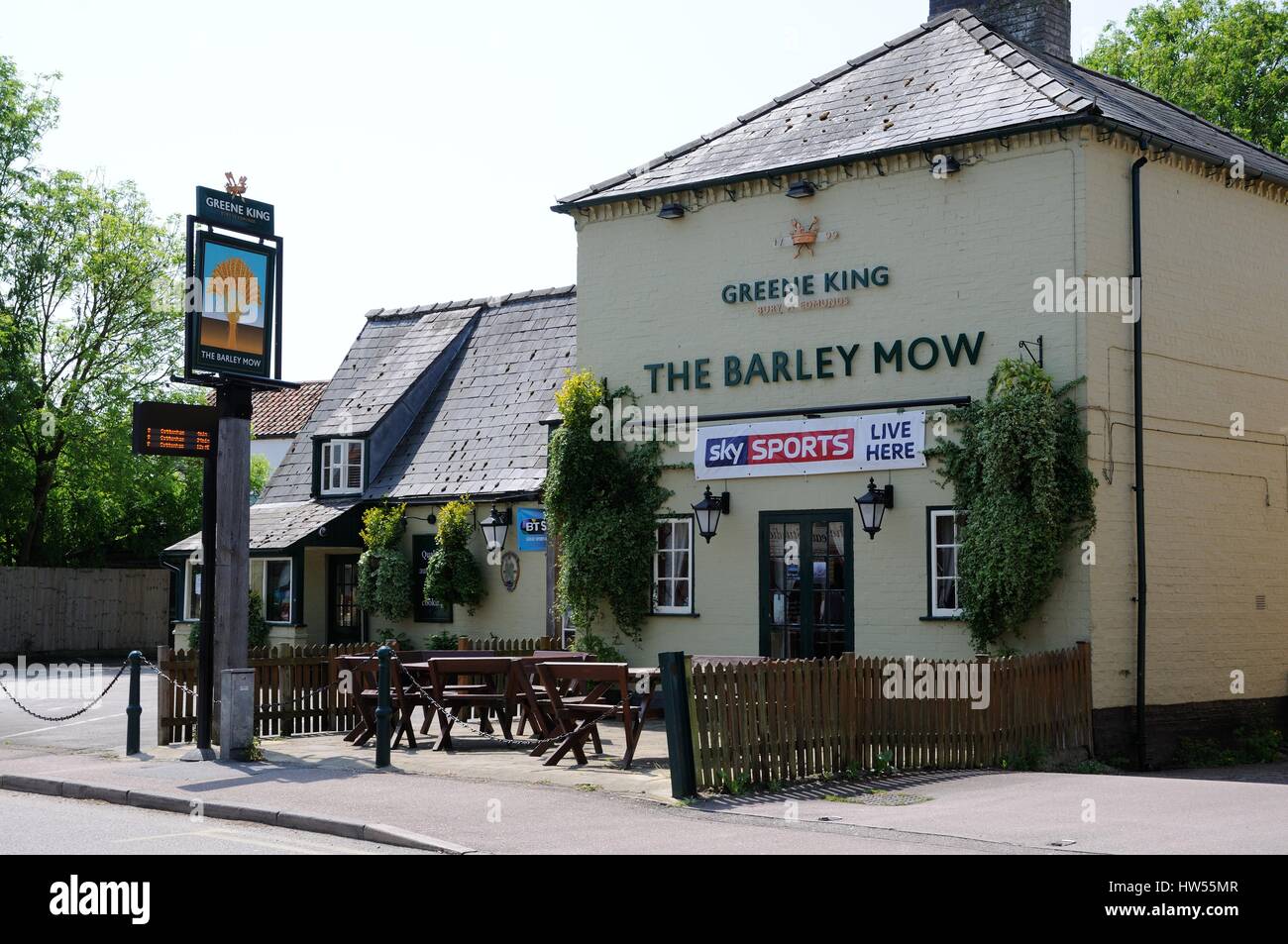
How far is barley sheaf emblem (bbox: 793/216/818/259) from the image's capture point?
19969 millimetres

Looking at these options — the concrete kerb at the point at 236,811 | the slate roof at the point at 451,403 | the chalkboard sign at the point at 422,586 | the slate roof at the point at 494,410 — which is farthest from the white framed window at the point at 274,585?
the concrete kerb at the point at 236,811

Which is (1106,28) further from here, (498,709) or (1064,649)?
(498,709)

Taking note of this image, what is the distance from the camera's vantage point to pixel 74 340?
39.7 meters

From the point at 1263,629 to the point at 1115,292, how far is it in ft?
18.3

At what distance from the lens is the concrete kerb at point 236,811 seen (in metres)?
10.5

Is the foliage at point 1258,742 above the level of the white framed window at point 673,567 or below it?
below

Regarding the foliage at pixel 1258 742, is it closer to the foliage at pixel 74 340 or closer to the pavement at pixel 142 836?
the pavement at pixel 142 836

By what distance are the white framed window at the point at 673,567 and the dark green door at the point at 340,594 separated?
10617mm

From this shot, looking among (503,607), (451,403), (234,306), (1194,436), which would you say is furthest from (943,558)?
(451,403)

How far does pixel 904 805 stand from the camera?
40.2 feet

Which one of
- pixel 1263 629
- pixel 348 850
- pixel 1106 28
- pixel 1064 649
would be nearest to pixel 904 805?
pixel 348 850

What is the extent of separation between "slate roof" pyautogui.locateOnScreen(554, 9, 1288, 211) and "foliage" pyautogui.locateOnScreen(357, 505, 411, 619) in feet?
27.3

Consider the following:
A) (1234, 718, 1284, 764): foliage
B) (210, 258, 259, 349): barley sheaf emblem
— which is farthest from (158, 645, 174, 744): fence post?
(1234, 718, 1284, 764): foliage
